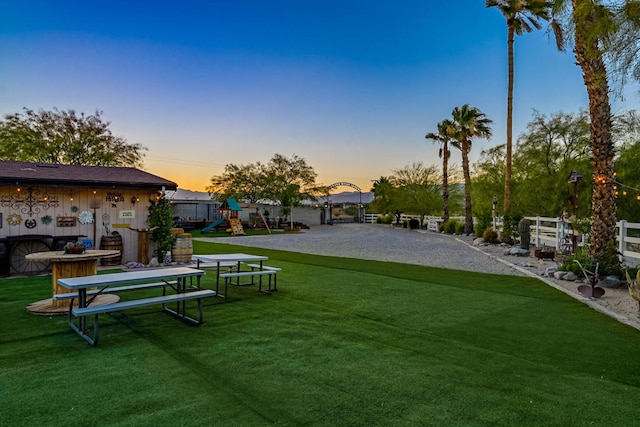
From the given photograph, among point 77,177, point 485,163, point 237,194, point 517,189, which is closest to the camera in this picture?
point 77,177

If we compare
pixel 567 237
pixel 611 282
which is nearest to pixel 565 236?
pixel 567 237

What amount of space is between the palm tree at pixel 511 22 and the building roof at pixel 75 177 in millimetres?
13491

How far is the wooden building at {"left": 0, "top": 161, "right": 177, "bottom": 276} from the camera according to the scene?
8070 mm

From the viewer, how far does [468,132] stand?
21797 mm

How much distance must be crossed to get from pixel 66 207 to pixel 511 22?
1840 centimetres

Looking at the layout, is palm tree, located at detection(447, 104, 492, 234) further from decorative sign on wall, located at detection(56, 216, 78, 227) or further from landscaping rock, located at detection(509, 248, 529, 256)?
decorative sign on wall, located at detection(56, 216, 78, 227)

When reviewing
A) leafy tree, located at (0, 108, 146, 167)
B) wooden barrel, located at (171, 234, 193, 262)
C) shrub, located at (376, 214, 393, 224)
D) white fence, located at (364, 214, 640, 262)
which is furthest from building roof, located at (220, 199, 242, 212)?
shrub, located at (376, 214, 393, 224)

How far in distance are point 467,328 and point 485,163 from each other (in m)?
20.9

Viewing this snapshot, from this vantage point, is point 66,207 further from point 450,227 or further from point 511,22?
point 450,227

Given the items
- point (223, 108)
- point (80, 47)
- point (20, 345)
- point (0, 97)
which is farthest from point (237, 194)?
point (20, 345)

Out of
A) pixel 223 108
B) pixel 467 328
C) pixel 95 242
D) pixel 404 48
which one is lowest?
pixel 467 328

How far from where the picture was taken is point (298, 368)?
3.13 meters

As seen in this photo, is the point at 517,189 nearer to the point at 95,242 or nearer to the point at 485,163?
the point at 485,163

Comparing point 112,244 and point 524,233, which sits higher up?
point 524,233
